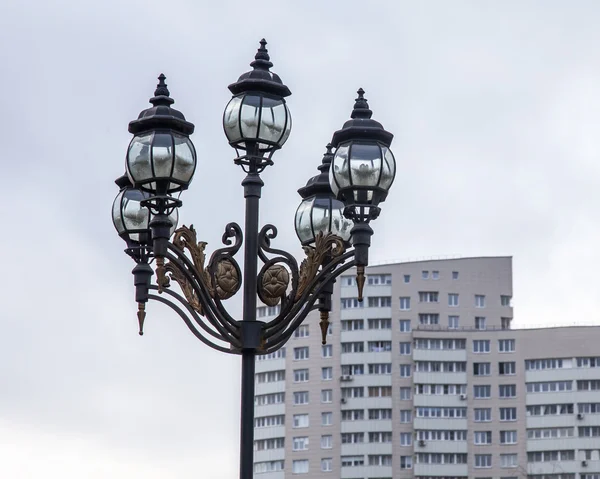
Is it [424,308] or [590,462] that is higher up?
[424,308]

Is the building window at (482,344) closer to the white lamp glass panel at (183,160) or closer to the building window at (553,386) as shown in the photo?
the building window at (553,386)

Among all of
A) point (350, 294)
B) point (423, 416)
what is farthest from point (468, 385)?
point (350, 294)

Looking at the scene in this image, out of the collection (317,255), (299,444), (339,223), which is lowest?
(317,255)

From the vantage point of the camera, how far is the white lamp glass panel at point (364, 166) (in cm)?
1122

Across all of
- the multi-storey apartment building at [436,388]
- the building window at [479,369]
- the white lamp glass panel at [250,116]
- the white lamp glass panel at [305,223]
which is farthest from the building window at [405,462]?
the white lamp glass panel at [250,116]

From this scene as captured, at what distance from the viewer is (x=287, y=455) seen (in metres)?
118

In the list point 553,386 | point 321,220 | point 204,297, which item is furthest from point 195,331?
point 553,386

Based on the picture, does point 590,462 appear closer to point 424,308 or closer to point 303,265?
point 424,308

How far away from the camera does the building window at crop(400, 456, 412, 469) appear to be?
116 m

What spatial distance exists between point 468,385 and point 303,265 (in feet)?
349

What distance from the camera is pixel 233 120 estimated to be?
11547 mm

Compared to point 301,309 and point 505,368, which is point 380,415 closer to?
point 505,368

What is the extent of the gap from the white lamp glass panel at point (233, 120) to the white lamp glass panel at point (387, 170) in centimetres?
110

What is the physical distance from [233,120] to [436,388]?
348 feet
